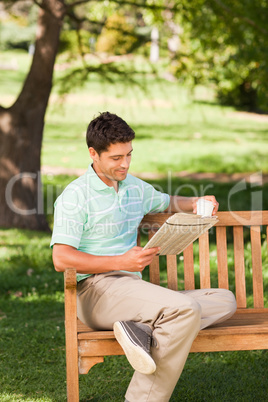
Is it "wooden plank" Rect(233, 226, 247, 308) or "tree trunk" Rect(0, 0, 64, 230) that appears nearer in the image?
"wooden plank" Rect(233, 226, 247, 308)

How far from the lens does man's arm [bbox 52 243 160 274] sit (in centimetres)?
306

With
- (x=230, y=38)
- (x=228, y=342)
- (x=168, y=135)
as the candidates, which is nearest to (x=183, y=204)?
(x=228, y=342)

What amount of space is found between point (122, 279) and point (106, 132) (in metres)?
0.80

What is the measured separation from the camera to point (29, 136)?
8.66m

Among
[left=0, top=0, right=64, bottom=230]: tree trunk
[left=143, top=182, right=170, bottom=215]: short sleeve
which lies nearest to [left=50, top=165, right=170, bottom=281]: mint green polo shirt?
[left=143, top=182, right=170, bottom=215]: short sleeve

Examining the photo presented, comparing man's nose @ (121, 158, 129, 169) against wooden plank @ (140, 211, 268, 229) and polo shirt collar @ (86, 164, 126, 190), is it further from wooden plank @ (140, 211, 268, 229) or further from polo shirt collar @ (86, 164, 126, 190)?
wooden plank @ (140, 211, 268, 229)

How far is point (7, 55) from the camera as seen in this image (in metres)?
38.4

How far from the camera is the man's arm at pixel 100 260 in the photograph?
306 cm

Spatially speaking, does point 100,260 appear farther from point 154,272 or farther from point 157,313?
point 154,272

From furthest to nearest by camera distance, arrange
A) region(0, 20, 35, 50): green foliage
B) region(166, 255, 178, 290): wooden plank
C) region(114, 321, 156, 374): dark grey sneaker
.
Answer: region(0, 20, 35, 50): green foliage < region(166, 255, 178, 290): wooden plank < region(114, 321, 156, 374): dark grey sneaker

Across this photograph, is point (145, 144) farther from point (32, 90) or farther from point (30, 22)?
point (30, 22)

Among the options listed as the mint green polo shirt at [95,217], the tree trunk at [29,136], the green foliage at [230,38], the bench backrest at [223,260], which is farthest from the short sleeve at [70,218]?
the tree trunk at [29,136]

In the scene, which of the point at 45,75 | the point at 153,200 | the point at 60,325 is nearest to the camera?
the point at 153,200

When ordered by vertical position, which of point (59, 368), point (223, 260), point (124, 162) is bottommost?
point (59, 368)
